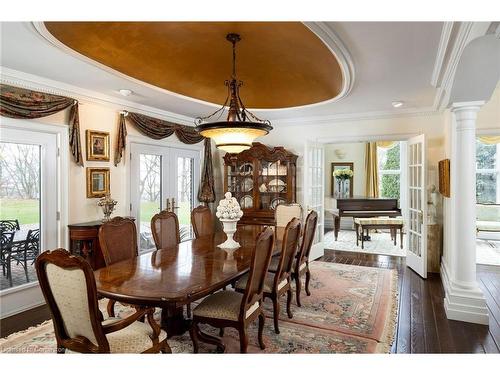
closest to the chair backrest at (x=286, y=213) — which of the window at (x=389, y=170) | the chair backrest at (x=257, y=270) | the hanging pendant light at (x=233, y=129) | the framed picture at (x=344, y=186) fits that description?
the hanging pendant light at (x=233, y=129)

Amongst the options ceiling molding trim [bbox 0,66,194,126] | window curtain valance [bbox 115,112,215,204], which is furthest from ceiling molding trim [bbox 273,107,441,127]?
ceiling molding trim [bbox 0,66,194,126]

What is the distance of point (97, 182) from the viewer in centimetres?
409

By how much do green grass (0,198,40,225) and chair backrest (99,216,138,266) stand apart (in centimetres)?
125

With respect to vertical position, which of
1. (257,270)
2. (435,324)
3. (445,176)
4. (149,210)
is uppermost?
(445,176)

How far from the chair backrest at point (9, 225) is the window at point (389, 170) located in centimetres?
792

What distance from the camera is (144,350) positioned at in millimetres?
1885

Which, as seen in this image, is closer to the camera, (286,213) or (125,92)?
(125,92)

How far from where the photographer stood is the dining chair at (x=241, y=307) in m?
2.27

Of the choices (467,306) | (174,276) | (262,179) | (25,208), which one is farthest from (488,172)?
(25,208)

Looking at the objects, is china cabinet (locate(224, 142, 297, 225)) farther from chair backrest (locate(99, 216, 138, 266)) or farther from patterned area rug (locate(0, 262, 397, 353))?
chair backrest (locate(99, 216, 138, 266))

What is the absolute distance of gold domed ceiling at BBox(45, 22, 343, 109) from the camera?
2.47 meters

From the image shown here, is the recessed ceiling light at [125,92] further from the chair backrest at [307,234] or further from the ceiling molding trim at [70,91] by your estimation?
the chair backrest at [307,234]

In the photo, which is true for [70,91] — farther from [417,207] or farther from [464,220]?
[417,207]

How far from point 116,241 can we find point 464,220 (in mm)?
3314
